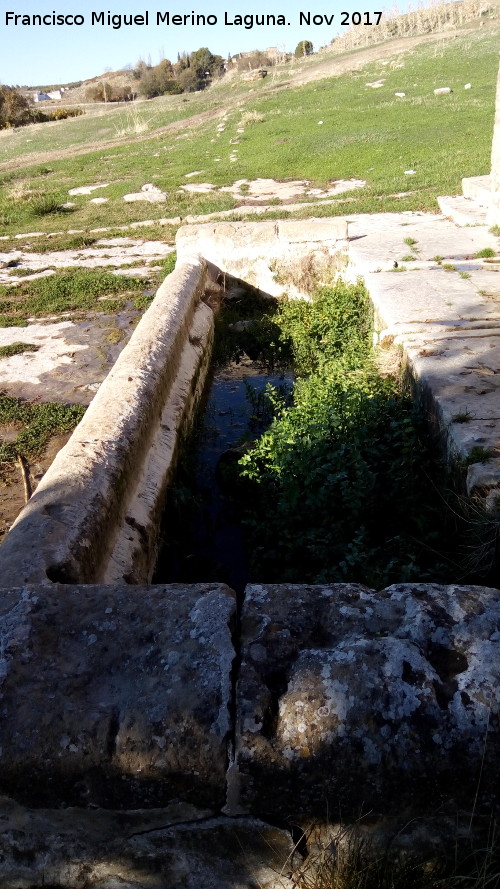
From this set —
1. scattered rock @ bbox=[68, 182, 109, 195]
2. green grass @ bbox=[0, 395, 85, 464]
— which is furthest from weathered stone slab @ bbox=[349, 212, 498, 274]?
→ scattered rock @ bbox=[68, 182, 109, 195]

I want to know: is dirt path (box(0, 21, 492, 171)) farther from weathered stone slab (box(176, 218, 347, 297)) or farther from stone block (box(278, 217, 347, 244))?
stone block (box(278, 217, 347, 244))

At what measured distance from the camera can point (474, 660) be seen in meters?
1.61

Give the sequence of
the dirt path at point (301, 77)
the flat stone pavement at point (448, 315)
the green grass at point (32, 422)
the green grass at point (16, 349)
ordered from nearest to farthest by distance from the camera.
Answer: the flat stone pavement at point (448, 315), the green grass at point (32, 422), the green grass at point (16, 349), the dirt path at point (301, 77)

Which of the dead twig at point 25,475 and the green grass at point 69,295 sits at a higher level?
the green grass at point 69,295

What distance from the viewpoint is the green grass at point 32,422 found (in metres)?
4.84

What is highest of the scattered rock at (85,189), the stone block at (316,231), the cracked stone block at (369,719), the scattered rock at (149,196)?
the scattered rock at (85,189)

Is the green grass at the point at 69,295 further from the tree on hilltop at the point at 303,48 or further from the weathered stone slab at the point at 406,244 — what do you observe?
the tree on hilltop at the point at 303,48

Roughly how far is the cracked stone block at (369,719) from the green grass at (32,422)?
360 cm

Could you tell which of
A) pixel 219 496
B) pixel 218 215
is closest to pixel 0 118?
pixel 218 215

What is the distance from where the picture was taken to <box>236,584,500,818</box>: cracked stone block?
1490 millimetres

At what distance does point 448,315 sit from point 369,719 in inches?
164

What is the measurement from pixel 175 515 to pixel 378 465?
1283mm

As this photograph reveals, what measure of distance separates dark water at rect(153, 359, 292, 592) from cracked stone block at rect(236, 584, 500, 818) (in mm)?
1969

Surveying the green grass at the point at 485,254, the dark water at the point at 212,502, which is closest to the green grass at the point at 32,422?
the dark water at the point at 212,502
